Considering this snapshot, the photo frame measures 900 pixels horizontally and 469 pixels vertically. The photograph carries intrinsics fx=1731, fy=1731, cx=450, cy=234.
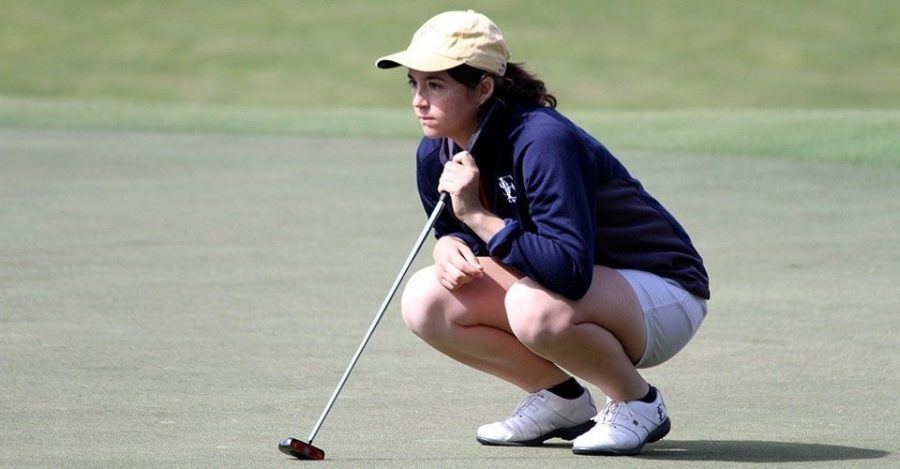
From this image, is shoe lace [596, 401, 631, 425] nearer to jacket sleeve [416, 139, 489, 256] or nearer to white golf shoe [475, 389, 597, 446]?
white golf shoe [475, 389, 597, 446]

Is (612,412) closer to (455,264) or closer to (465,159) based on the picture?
(455,264)

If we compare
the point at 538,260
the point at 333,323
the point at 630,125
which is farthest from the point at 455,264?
the point at 630,125

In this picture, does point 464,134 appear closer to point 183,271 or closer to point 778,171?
point 183,271

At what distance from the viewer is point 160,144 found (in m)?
14.6

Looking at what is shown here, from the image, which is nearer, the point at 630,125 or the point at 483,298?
the point at 483,298

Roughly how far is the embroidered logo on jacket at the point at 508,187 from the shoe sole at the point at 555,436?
71 cm

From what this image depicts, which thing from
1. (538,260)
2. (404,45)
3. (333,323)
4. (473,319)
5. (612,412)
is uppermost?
(538,260)

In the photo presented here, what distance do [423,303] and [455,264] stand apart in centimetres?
16

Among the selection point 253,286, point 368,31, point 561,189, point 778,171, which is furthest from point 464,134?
point 368,31

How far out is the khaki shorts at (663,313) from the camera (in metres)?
4.51

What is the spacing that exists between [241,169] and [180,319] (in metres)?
5.90

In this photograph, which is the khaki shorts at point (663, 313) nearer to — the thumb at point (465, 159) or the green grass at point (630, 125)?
the thumb at point (465, 159)

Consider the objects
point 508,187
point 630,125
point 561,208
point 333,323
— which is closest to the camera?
point 561,208

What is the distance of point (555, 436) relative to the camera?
477cm
